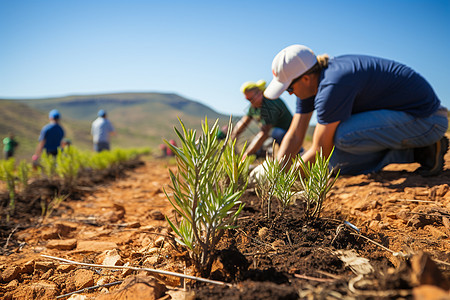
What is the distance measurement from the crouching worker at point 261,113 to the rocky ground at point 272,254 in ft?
5.54

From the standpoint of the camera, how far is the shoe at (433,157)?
2.46 metres

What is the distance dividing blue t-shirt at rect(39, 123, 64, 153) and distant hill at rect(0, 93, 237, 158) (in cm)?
1593

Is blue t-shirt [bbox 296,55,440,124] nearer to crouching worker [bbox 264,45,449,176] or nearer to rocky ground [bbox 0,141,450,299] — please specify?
crouching worker [bbox 264,45,449,176]

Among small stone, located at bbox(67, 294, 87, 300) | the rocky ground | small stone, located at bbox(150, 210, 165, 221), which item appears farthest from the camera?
small stone, located at bbox(150, 210, 165, 221)

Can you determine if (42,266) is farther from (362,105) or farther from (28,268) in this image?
(362,105)

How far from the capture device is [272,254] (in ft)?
3.57

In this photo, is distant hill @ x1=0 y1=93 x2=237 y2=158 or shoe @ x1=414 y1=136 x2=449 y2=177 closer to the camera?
shoe @ x1=414 y1=136 x2=449 y2=177

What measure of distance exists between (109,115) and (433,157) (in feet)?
287

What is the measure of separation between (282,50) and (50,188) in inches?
116

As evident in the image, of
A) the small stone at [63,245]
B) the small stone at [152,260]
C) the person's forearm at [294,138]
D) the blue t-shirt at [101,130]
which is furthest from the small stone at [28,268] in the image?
the blue t-shirt at [101,130]

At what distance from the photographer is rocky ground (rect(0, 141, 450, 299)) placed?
76 centimetres

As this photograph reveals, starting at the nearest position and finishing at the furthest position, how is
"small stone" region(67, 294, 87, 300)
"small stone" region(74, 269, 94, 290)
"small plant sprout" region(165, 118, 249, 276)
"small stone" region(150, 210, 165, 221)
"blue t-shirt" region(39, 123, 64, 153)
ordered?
"small plant sprout" region(165, 118, 249, 276), "small stone" region(67, 294, 87, 300), "small stone" region(74, 269, 94, 290), "small stone" region(150, 210, 165, 221), "blue t-shirt" region(39, 123, 64, 153)

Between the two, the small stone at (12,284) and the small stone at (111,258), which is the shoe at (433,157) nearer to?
the small stone at (111,258)

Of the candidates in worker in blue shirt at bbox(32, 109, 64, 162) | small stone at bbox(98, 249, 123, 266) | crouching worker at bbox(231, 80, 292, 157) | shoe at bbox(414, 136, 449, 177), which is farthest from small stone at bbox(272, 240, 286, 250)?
worker in blue shirt at bbox(32, 109, 64, 162)
